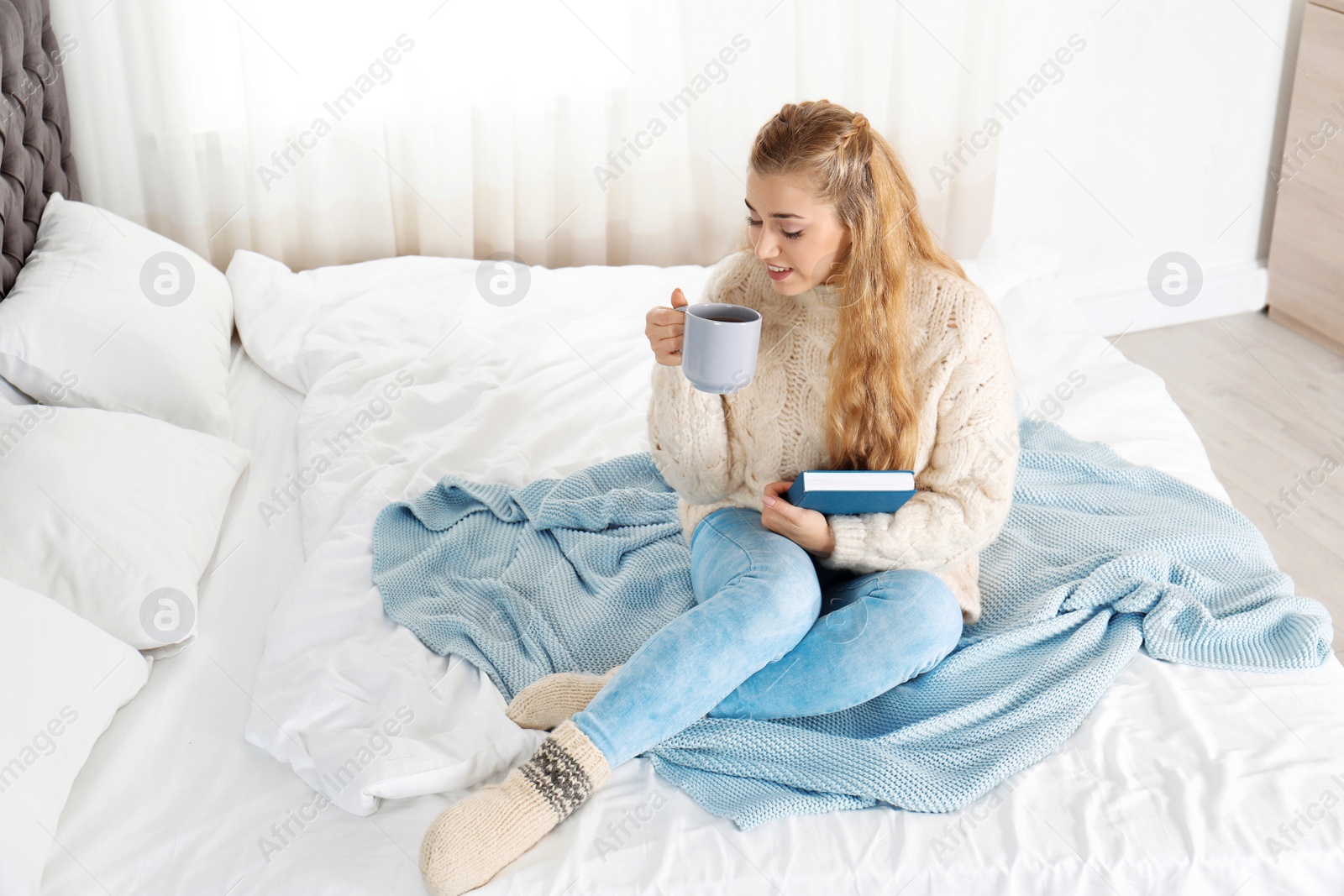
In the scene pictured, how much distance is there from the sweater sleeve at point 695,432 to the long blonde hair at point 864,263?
6.0 inches

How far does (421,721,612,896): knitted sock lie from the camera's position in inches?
43.7

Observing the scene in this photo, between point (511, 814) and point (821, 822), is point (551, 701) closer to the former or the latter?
point (511, 814)

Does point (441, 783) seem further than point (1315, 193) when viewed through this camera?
No

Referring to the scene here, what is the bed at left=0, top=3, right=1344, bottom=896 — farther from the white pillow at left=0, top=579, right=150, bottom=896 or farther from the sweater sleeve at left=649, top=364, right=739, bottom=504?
the sweater sleeve at left=649, top=364, right=739, bottom=504

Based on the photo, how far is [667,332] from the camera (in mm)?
1410

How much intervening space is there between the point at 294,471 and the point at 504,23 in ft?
3.99

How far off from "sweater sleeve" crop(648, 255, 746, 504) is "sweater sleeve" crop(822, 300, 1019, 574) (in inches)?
7.5

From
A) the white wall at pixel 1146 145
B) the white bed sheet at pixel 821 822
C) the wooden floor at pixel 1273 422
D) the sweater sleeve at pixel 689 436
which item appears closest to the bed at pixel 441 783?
the white bed sheet at pixel 821 822

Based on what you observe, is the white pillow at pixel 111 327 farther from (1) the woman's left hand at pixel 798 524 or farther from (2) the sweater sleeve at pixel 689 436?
(1) the woman's left hand at pixel 798 524

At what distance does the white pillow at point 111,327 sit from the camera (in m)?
1.74

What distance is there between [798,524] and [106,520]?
898 millimetres

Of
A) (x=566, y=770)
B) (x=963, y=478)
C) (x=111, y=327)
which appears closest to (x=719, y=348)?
(x=963, y=478)

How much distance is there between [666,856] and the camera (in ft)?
3.79

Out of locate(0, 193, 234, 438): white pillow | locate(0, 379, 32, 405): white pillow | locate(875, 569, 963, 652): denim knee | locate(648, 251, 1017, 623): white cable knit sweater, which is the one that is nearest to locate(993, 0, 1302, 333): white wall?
locate(648, 251, 1017, 623): white cable knit sweater
